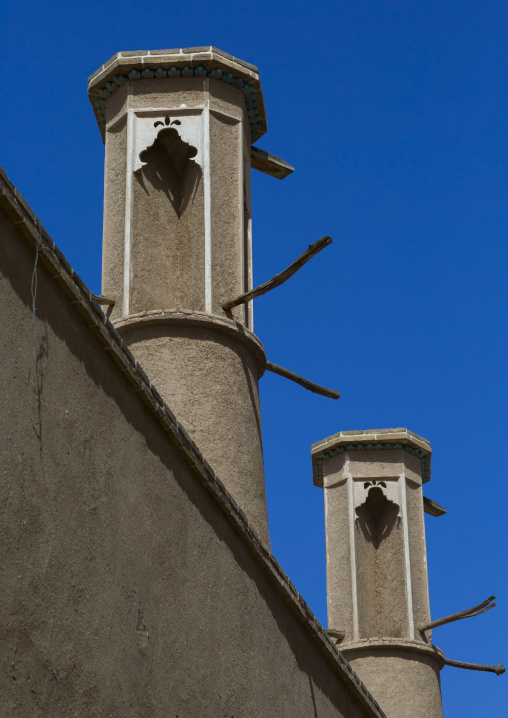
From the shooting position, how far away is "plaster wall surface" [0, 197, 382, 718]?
3.10 meters

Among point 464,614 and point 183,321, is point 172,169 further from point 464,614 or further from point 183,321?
Answer: point 464,614

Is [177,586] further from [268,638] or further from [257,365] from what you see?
[257,365]

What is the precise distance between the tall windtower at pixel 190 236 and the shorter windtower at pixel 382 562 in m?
4.24

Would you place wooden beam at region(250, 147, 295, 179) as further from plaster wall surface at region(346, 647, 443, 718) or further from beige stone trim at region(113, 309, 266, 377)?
plaster wall surface at region(346, 647, 443, 718)

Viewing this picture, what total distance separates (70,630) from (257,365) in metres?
4.08

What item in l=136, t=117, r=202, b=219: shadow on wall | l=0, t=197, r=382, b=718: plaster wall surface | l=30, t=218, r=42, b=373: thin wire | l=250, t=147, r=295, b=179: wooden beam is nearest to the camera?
l=0, t=197, r=382, b=718: plaster wall surface

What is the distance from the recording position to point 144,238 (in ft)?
23.7

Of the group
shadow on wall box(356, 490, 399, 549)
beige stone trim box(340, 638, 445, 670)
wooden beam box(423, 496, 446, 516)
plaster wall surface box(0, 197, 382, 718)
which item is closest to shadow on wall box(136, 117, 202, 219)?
plaster wall surface box(0, 197, 382, 718)

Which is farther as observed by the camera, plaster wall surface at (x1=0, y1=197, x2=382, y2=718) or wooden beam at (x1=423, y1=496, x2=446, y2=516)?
wooden beam at (x1=423, y1=496, x2=446, y2=516)

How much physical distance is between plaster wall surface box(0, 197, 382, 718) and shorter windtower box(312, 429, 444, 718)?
5937mm

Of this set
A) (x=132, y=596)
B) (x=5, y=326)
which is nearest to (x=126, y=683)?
(x=132, y=596)

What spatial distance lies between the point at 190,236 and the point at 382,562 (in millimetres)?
5115

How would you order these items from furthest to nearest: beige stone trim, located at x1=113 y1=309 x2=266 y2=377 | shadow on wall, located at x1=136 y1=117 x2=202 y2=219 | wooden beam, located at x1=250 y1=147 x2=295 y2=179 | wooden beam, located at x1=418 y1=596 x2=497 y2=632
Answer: wooden beam, located at x1=418 y1=596 x2=497 y2=632 < wooden beam, located at x1=250 y1=147 x2=295 y2=179 < shadow on wall, located at x1=136 y1=117 x2=202 y2=219 < beige stone trim, located at x1=113 y1=309 x2=266 y2=377

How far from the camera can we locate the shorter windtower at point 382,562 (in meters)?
10.5
